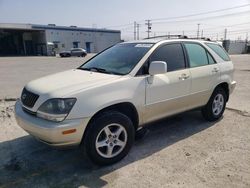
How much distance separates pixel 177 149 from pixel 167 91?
95cm

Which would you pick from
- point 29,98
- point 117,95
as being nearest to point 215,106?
point 117,95

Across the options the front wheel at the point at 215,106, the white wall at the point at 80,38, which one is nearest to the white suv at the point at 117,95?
the front wheel at the point at 215,106

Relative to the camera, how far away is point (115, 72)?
3996mm

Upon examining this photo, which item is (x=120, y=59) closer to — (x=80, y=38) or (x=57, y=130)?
(x=57, y=130)

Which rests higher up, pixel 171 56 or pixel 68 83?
pixel 171 56

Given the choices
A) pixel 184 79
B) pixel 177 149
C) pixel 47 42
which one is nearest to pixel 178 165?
pixel 177 149

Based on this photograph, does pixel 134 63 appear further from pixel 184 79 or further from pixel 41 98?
pixel 41 98

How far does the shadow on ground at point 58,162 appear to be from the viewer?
3.31 meters

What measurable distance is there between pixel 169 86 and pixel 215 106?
1769 millimetres

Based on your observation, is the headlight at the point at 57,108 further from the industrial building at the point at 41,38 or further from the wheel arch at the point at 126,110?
the industrial building at the point at 41,38

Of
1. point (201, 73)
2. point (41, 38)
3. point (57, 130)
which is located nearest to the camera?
point (57, 130)

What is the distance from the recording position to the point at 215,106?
549 cm

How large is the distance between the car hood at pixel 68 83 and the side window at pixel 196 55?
69.1 inches

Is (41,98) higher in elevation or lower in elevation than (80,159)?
higher
